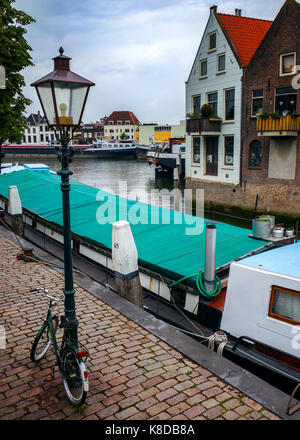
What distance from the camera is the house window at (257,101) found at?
28.0 meters

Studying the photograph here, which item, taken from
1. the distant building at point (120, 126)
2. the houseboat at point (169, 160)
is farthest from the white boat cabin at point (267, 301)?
the distant building at point (120, 126)

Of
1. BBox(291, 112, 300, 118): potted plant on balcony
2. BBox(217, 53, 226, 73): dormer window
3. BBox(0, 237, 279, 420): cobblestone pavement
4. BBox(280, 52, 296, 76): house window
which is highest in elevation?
BBox(217, 53, 226, 73): dormer window

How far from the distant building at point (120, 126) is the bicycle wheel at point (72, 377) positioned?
451 ft

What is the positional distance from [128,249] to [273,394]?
15.1 ft

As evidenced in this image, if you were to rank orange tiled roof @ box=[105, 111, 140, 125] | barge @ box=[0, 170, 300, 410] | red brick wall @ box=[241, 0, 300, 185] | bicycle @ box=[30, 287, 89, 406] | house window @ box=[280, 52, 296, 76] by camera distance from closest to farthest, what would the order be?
1. bicycle @ box=[30, 287, 89, 406]
2. barge @ box=[0, 170, 300, 410]
3. red brick wall @ box=[241, 0, 300, 185]
4. house window @ box=[280, 52, 296, 76]
5. orange tiled roof @ box=[105, 111, 140, 125]

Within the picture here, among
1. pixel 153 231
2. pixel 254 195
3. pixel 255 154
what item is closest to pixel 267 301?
pixel 153 231

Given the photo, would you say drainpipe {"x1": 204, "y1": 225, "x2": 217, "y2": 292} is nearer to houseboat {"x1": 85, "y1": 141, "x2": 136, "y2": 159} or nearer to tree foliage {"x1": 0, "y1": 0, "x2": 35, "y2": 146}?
tree foliage {"x1": 0, "y1": 0, "x2": 35, "y2": 146}

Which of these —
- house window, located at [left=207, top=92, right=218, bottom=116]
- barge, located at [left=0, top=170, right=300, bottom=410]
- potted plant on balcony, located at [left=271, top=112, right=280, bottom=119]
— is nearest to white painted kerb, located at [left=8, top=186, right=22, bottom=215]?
barge, located at [left=0, top=170, right=300, bottom=410]

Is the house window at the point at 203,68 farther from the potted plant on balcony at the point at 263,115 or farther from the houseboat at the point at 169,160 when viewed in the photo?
the houseboat at the point at 169,160

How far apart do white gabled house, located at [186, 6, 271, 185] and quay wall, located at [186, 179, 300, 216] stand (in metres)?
0.73

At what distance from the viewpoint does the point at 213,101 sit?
105 feet

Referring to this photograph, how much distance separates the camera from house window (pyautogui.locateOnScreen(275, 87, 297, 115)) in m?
25.8

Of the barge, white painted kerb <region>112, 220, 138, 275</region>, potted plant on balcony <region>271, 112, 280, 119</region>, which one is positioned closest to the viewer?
the barge
